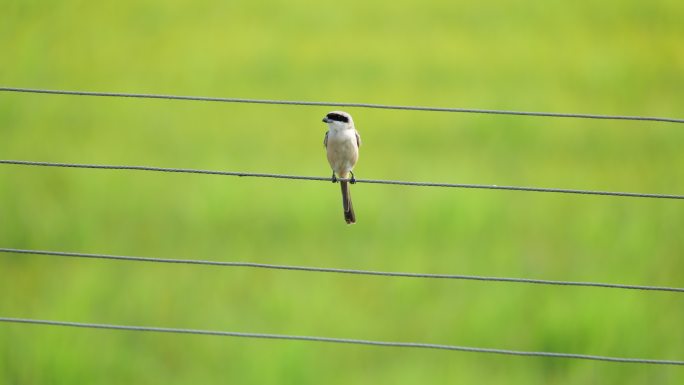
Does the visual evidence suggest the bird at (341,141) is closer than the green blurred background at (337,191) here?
Yes

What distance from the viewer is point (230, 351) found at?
273 inches

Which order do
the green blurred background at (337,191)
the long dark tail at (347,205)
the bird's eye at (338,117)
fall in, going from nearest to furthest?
the bird's eye at (338,117)
the long dark tail at (347,205)
the green blurred background at (337,191)

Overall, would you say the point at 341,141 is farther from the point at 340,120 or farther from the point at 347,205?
the point at 347,205

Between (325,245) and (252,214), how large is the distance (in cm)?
71

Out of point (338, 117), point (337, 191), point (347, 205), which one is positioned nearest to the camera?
point (338, 117)

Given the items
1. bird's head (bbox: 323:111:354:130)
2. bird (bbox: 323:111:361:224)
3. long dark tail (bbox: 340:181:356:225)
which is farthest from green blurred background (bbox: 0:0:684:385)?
bird's head (bbox: 323:111:354:130)

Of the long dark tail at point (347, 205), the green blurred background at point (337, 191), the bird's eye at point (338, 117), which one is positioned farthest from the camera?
the green blurred background at point (337, 191)

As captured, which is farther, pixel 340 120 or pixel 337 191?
pixel 337 191

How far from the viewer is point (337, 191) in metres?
8.83

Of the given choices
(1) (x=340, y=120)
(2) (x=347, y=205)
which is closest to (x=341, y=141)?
(1) (x=340, y=120)

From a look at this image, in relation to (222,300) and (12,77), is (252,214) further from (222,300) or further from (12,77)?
(12,77)

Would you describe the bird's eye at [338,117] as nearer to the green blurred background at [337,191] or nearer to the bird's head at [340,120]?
the bird's head at [340,120]

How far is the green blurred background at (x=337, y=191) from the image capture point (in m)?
7.01

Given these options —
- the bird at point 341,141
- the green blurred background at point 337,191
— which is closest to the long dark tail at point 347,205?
the bird at point 341,141
